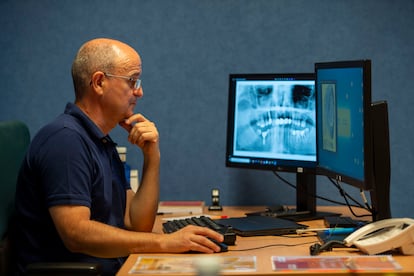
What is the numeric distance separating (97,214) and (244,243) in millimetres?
502

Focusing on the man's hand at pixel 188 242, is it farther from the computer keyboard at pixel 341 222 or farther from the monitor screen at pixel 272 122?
the monitor screen at pixel 272 122

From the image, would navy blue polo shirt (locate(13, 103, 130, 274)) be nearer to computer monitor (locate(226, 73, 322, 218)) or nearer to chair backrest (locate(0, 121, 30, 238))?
chair backrest (locate(0, 121, 30, 238))

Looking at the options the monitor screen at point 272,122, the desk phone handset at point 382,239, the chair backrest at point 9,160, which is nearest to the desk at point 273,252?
the desk phone handset at point 382,239

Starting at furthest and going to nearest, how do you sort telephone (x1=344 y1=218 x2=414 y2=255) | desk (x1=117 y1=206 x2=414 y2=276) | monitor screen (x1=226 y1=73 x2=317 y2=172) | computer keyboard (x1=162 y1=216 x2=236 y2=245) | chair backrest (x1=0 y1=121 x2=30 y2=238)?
monitor screen (x1=226 y1=73 x2=317 y2=172), chair backrest (x1=0 y1=121 x2=30 y2=238), computer keyboard (x1=162 y1=216 x2=236 y2=245), telephone (x1=344 y1=218 x2=414 y2=255), desk (x1=117 y1=206 x2=414 y2=276)

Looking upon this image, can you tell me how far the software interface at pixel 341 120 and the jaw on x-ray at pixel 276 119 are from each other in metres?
0.33

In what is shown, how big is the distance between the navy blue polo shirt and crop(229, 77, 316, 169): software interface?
0.85 m

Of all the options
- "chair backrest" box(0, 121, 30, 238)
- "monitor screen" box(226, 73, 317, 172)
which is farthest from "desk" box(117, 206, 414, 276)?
"chair backrest" box(0, 121, 30, 238)

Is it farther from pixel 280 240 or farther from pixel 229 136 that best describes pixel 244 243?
pixel 229 136

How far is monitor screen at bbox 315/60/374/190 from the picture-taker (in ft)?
6.08

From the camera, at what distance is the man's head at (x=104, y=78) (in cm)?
218

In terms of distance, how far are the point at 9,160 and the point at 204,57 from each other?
124 cm

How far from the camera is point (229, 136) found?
2.88 metres

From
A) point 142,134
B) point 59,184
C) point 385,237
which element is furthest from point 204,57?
point 385,237

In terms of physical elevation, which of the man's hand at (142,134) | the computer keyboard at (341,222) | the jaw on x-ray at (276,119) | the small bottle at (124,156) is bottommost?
the computer keyboard at (341,222)
